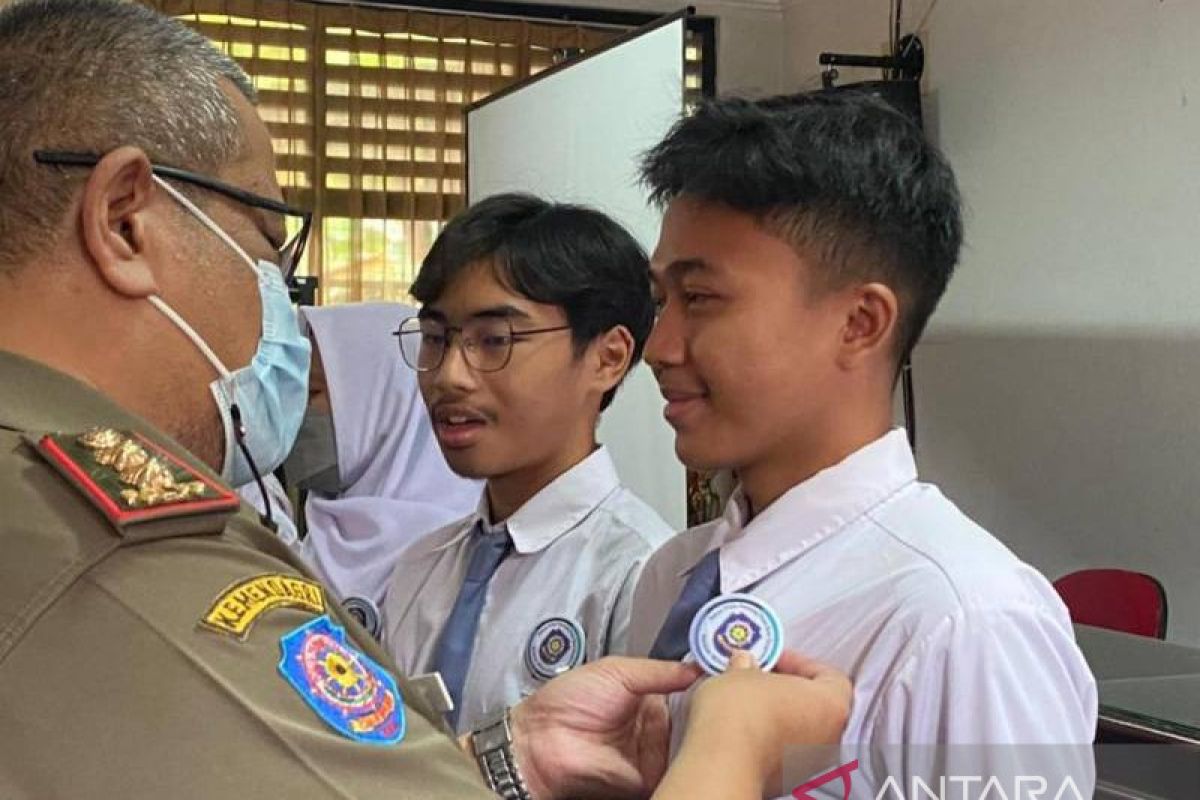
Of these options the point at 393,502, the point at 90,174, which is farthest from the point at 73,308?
the point at 393,502

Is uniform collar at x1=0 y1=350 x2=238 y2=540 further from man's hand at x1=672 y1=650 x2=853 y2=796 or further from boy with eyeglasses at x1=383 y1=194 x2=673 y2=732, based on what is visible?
boy with eyeglasses at x1=383 y1=194 x2=673 y2=732

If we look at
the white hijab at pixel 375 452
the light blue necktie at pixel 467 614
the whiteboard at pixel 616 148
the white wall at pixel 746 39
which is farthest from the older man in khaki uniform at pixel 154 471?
the white wall at pixel 746 39

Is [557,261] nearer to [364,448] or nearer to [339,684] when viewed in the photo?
[364,448]

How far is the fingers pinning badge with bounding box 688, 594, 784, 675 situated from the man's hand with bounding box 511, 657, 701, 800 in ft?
0.24

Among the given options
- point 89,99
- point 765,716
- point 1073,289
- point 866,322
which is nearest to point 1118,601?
point 1073,289

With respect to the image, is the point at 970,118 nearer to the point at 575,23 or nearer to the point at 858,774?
the point at 575,23

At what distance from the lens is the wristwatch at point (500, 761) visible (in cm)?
112

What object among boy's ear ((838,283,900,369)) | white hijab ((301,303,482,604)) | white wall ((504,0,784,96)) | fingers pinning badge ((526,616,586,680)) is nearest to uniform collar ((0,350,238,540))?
boy's ear ((838,283,900,369))

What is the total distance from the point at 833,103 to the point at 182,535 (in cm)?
74

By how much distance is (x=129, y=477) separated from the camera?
0.76 m

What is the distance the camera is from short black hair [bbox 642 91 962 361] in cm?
118

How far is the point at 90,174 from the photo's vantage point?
890 millimetres

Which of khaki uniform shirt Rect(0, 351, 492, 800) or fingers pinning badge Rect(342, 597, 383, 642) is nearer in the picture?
khaki uniform shirt Rect(0, 351, 492, 800)

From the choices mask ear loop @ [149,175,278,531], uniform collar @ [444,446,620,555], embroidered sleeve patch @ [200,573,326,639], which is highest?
mask ear loop @ [149,175,278,531]
